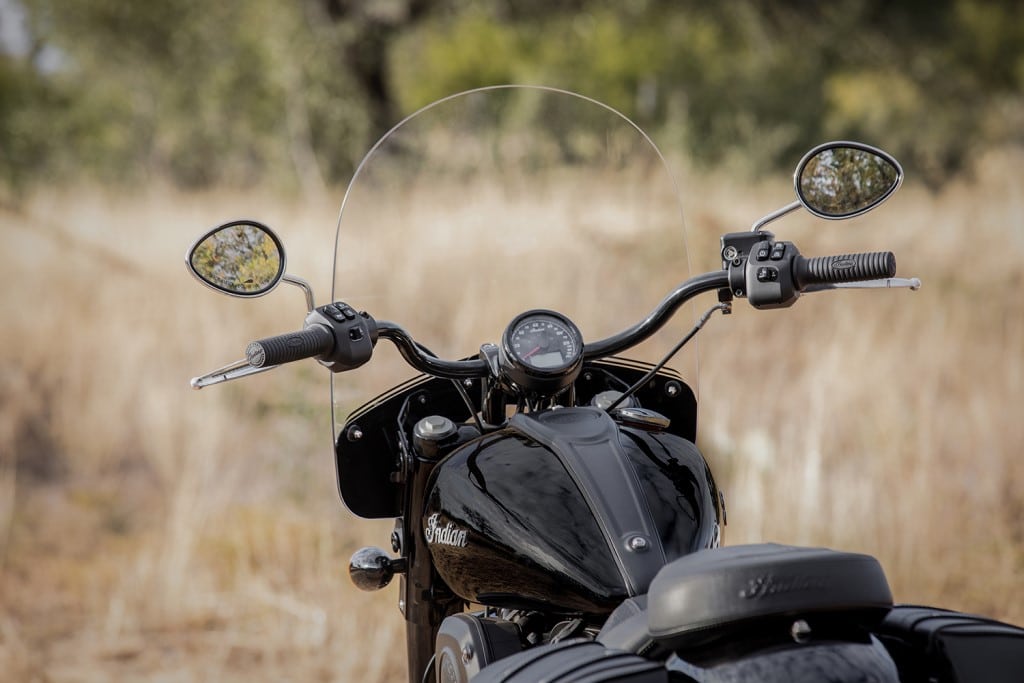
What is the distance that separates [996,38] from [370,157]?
17717 millimetres

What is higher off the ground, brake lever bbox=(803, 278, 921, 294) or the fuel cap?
brake lever bbox=(803, 278, 921, 294)

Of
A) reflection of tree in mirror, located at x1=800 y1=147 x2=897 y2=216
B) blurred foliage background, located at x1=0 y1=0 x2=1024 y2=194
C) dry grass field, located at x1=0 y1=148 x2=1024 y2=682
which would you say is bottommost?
dry grass field, located at x1=0 y1=148 x2=1024 y2=682

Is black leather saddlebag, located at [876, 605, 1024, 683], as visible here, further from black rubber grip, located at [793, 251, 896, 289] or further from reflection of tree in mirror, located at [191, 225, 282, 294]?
reflection of tree in mirror, located at [191, 225, 282, 294]

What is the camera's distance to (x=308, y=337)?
1786mm

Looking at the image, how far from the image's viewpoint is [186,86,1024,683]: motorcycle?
122 cm

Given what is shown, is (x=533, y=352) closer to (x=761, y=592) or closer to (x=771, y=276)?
(x=771, y=276)

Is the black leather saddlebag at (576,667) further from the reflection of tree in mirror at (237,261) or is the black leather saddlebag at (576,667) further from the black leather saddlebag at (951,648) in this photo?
the reflection of tree in mirror at (237,261)

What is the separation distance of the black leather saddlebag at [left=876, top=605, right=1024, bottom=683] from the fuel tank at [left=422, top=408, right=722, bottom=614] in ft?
1.02

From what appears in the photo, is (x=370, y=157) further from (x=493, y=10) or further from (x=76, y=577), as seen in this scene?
(x=493, y=10)

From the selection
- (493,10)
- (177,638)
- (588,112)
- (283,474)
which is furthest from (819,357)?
(493,10)

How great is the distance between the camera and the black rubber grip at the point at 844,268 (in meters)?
1.84

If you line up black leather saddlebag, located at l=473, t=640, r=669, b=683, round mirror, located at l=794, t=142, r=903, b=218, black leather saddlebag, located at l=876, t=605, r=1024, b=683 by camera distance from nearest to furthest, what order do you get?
black leather saddlebag, located at l=473, t=640, r=669, b=683
black leather saddlebag, located at l=876, t=605, r=1024, b=683
round mirror, located at l=794, t=142, r=903, b=218

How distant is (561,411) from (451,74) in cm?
1538

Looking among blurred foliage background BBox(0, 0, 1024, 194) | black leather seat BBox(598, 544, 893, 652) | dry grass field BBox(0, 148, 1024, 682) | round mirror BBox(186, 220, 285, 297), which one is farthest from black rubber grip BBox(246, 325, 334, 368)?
blurred foliage background BBox(0, 0, 1024, 194)
